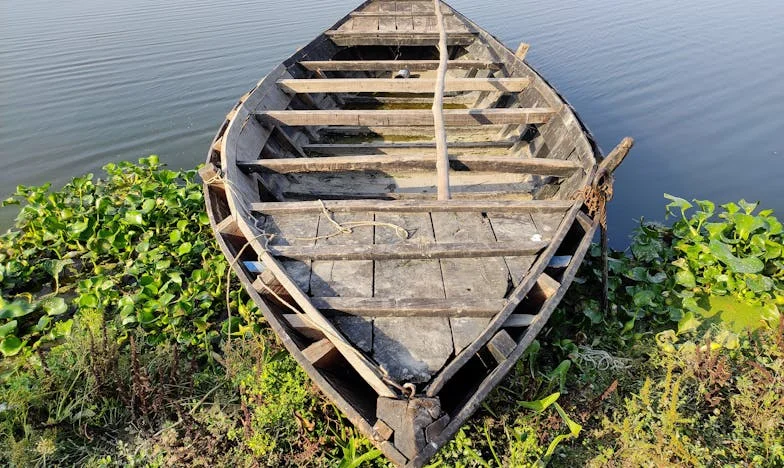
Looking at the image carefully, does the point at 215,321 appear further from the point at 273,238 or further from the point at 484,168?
the point at 484,168

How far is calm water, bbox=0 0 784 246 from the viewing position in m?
5.93

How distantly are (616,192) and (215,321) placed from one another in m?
4.77

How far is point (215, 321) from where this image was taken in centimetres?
338

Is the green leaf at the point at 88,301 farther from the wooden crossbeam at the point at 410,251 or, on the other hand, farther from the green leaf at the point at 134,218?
the wooden crossbeam at the point at 410,251

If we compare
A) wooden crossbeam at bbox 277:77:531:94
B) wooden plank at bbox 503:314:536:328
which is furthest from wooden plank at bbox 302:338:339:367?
wooden crossbeam at bbox 277:77:531:94

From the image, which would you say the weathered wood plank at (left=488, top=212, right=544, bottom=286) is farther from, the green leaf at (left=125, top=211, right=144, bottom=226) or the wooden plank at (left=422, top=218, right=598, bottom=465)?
the green leaf at (left=125, top=211, right=144, bottom=226)

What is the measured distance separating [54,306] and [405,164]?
2.84 meters

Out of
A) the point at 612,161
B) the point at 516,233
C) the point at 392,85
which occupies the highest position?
the point at 392,85

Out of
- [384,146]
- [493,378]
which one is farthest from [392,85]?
[493,378]

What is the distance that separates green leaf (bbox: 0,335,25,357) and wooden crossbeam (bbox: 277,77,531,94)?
321cm

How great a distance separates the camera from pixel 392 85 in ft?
15.3

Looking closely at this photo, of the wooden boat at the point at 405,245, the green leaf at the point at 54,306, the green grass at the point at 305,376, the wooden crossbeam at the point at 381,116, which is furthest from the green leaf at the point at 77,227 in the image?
the wooden crossbeam at the point at 381,116

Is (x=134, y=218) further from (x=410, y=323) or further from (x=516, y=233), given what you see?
(x=516, y=233)

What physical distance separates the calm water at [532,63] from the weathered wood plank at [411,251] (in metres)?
2.81
